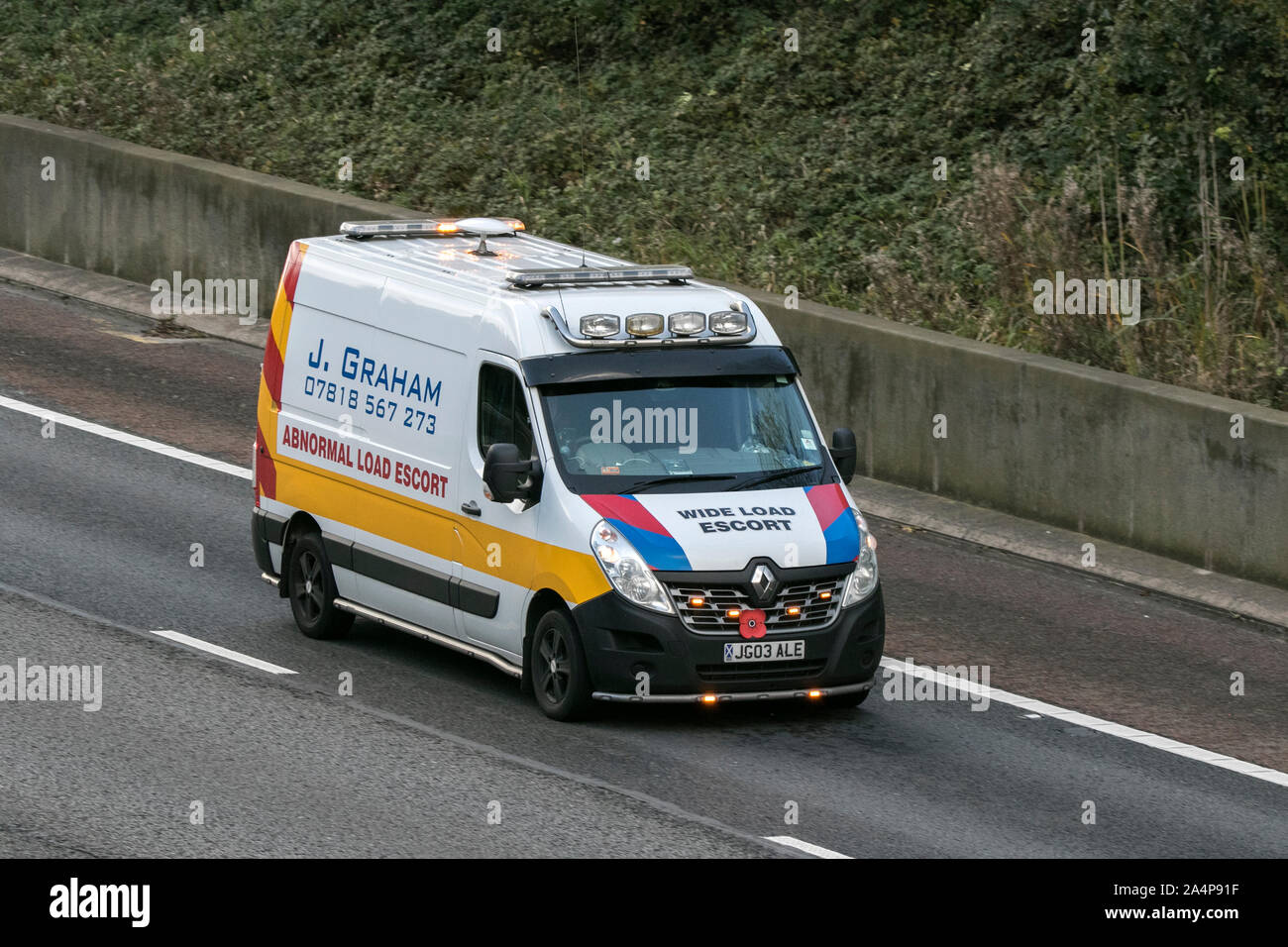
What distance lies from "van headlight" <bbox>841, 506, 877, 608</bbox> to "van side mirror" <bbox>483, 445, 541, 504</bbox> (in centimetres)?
175

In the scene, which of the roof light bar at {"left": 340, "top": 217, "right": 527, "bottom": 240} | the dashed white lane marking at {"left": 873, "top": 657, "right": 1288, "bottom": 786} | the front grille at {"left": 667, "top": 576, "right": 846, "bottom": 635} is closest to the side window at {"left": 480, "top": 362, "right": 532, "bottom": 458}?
→ the front grille at {"left": 667, "top": 576, "right": 846, "bottom": 635}

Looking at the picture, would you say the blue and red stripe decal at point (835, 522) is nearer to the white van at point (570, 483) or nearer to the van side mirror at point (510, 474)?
the white van at point (570, 483)

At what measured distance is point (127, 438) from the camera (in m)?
17.5

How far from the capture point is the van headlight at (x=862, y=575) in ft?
38.4

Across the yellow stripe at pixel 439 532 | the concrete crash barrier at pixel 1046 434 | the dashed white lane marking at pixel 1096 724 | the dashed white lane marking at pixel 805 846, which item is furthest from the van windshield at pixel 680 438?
the concrete crash barrier at pixel 1046 434

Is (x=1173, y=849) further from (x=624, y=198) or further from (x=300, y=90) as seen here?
(x=300, y=90)

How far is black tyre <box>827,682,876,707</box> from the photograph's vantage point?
472 inches

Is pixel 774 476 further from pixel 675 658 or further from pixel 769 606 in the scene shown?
pixel 675 658

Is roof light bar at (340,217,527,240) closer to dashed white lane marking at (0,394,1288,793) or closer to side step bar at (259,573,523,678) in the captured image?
side step bar at (259,573,523,678)

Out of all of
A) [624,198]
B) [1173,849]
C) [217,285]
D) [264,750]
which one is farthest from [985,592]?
[217,285]

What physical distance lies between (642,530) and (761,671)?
0.98 meters

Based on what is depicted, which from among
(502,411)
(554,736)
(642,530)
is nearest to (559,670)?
(554,736)

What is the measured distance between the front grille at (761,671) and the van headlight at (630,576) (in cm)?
41

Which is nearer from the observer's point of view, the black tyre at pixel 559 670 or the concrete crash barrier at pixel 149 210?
the black tyre at pixel 559 670
